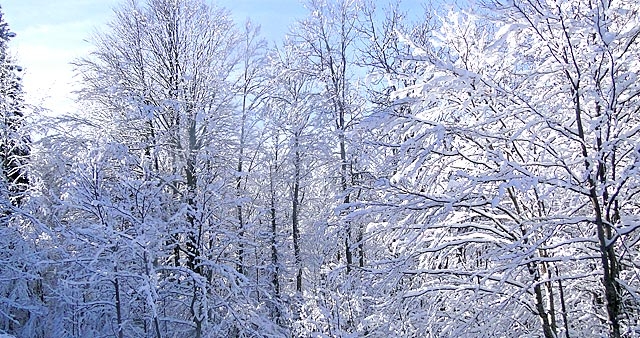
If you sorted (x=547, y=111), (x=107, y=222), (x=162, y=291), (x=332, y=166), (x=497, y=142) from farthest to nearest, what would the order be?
(x=332, y=166) → (x=162, y=291) → (x=107, y=222) → (x=497, y=142) → (x=547, y=111)

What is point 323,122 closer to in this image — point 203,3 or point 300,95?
point 300,95

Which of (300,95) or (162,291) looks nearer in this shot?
(162,291)

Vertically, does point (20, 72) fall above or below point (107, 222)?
above

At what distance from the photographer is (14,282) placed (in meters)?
9.36

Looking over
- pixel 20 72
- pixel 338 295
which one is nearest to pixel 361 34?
pixel 338 295

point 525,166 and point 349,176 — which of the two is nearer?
point 525,166

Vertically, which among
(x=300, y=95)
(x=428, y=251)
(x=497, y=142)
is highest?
(x=300, y=95)

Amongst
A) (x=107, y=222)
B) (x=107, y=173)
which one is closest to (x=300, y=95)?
(x=107, y=173)

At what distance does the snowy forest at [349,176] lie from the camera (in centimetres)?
397

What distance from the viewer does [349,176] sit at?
9781 mm

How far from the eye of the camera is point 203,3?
1129 centimetres

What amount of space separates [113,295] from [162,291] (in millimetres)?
887

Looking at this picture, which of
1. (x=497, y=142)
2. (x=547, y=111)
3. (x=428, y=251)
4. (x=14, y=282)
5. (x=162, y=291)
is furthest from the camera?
(x=14, y=282)

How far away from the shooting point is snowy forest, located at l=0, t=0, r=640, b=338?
3971 millimetres
